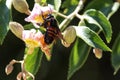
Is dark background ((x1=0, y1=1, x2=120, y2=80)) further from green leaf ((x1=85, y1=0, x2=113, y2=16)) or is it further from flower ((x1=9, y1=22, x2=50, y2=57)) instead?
flower ((x1=9, y1=22, x2=50, y2=57))

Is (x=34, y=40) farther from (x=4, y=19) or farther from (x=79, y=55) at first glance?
(x=79, y=55)

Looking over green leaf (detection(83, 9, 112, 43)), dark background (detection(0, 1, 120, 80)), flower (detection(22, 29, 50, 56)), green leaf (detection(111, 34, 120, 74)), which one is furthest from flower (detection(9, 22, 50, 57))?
dark background (detection(0, 1, 120, 80))

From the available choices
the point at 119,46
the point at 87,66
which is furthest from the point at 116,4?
the point at 87,66

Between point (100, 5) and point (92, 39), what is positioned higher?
point (92, 39)

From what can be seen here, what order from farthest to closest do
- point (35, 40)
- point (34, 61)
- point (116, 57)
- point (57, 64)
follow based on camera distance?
point (57, 64)
point (116, 57)
point (34, 61)
point (35, 40)

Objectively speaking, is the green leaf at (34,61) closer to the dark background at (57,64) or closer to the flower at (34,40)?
the flower at (34,40)

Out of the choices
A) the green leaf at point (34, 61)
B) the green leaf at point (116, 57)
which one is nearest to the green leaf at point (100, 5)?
the green leaf at point (116, 57)

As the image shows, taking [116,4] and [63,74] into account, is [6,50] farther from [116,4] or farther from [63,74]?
[116,4]

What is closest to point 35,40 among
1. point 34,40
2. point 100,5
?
point 34,40
